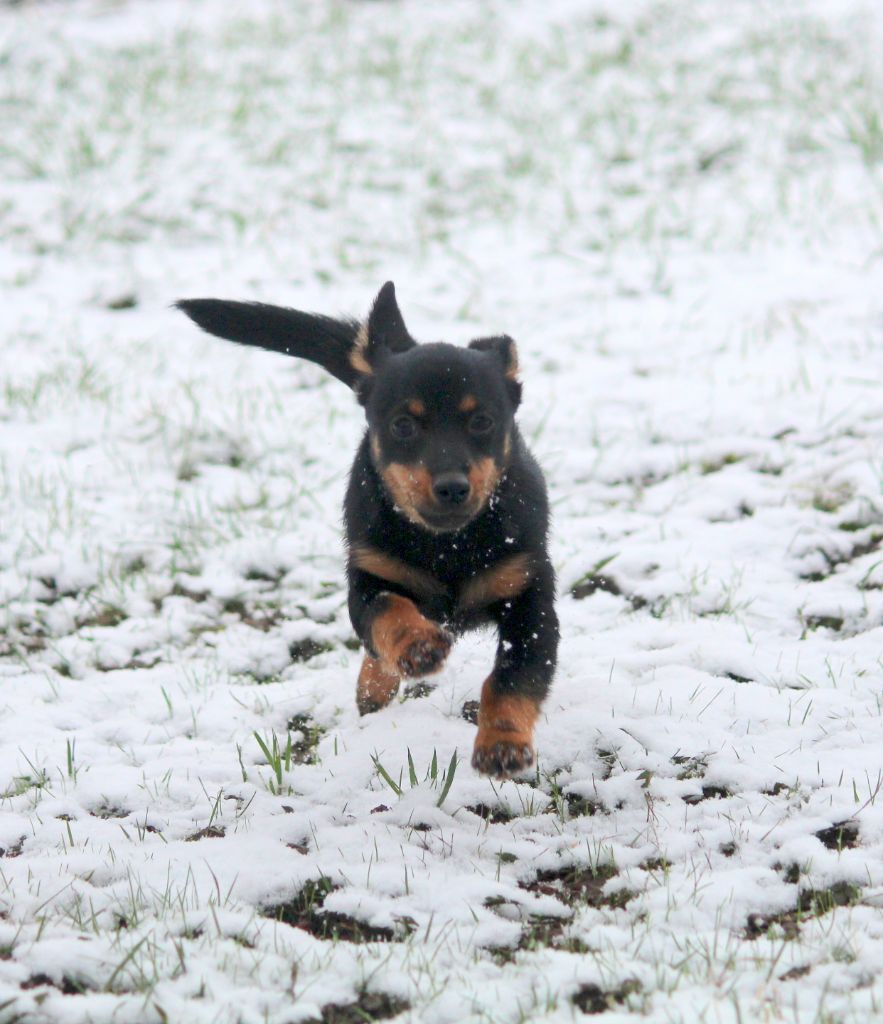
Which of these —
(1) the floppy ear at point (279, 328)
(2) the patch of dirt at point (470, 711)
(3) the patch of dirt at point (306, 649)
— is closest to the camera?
(2) the patch of dirt at point (470, 711)

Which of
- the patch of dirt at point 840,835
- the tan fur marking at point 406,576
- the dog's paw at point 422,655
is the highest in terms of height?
the tan fur marking at point 406,576

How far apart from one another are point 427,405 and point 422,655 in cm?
76

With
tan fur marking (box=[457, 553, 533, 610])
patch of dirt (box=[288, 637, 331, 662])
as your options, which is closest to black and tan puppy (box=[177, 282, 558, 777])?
tan fur marking (box=[457, 553, 533, 610])

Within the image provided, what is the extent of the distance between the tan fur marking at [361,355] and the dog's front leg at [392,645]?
0.72 metres

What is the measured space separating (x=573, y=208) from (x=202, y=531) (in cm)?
444

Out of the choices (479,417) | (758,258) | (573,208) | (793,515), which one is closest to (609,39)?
(573,208)

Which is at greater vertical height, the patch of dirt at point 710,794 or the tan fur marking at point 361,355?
the tan fur marking at point 361,355

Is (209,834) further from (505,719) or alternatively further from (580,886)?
(580,886)

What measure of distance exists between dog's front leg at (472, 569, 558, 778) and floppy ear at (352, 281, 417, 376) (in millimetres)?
836

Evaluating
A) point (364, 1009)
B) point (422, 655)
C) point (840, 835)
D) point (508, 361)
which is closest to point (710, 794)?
point (840, 835)

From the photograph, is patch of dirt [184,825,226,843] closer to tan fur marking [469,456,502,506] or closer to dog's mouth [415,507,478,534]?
dog's mouth [415,507,478,534]

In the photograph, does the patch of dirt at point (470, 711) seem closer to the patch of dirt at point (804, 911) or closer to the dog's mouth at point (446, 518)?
the dog's mouth at point (446, 518)

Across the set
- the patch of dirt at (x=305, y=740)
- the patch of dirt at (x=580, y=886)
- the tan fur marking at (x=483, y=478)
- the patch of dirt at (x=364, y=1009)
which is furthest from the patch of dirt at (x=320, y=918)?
the tan fur marking at (x=483, y=478)

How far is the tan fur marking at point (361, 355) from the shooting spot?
370 centimetres
